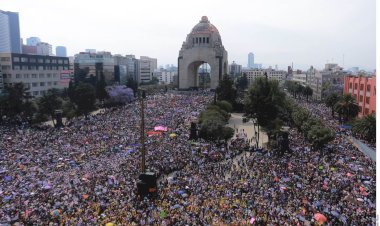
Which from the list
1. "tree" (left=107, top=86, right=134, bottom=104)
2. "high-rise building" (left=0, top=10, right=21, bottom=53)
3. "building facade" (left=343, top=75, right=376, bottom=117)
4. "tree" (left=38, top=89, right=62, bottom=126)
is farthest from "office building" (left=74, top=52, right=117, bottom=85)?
"high-rise building" (left=0, top=10, right=21, bottom=53)

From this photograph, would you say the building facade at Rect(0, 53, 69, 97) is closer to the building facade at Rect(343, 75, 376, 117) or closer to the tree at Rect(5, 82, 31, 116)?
the tree at Rect(5, 82, 31, 116)

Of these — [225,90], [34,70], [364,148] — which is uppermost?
[34,70]

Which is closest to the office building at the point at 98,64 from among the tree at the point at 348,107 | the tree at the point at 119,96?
the tree at the point at 119,96

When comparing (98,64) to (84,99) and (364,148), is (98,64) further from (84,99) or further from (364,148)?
(364,148)

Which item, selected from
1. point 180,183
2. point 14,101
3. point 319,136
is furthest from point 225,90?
point 180,183

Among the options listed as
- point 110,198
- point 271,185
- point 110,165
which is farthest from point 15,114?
point 271,185
